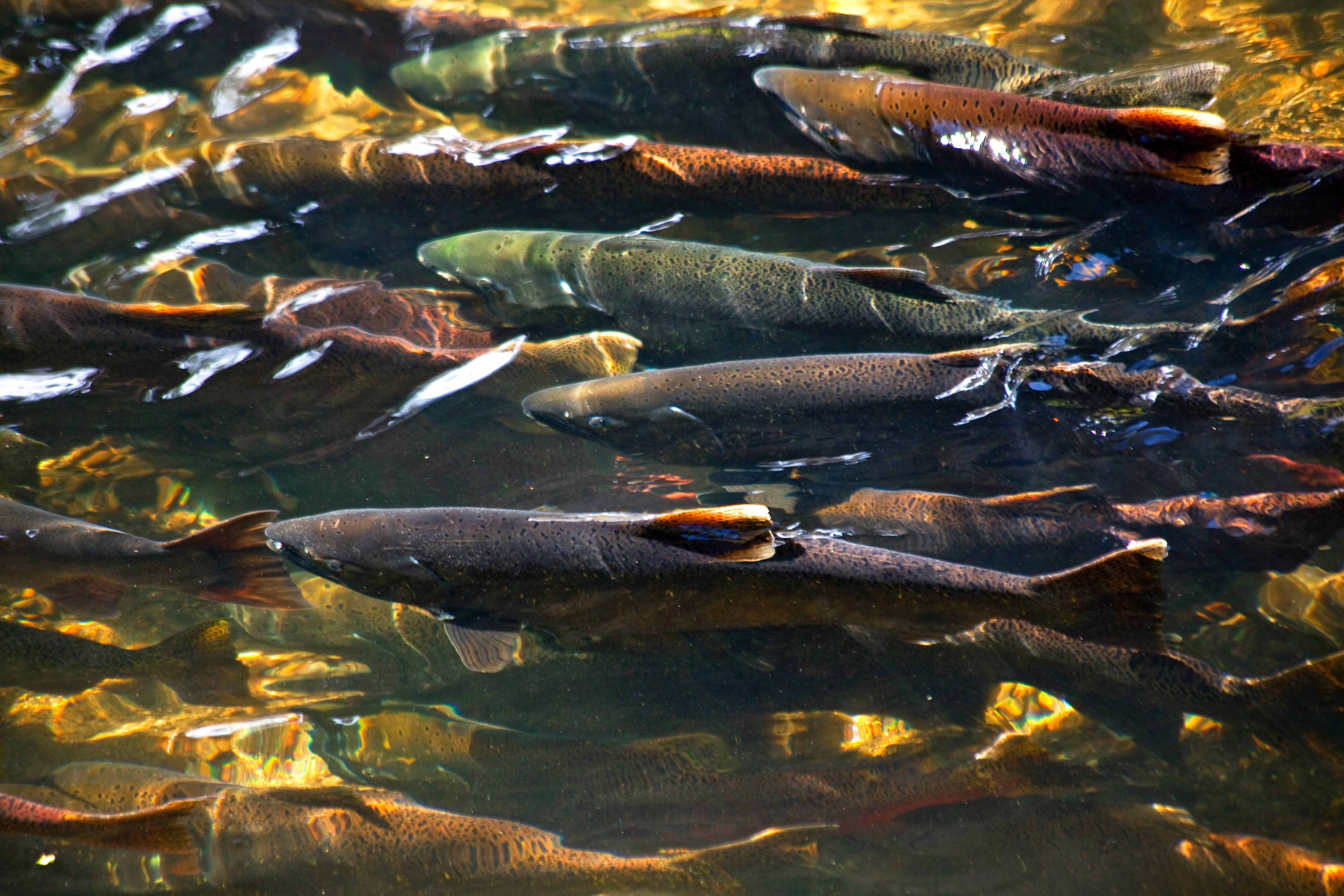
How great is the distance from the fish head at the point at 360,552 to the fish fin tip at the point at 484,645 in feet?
0.68

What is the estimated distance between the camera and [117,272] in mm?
4055

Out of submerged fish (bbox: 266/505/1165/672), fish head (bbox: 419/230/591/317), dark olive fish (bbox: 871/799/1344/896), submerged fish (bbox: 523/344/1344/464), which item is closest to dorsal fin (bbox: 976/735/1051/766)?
dark olive fish (bbox: 871/799/1344/896)

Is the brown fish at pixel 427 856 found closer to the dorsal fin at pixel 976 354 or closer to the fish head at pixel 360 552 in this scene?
the fish head at pixel 360 552

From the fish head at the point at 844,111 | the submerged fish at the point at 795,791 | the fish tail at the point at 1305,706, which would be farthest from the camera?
the fish head at the point at 844,111

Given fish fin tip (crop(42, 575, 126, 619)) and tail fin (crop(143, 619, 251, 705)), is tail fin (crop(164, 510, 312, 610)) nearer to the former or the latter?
tail fin (crop(143, 619, 251, 705))

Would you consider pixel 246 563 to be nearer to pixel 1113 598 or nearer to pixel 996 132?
pixel 1113 598

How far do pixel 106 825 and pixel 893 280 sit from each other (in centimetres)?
391

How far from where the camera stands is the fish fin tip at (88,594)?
3418 millimetres

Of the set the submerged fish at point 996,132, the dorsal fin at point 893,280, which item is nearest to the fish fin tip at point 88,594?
the dorsal fin at point 893,280

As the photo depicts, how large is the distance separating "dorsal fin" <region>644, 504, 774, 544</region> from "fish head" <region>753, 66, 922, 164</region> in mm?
2234

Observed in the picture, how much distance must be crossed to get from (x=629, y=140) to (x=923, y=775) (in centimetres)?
363

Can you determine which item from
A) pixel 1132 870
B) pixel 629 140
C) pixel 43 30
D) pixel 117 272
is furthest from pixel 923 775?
pixel 43 30

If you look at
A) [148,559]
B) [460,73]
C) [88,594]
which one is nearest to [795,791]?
[148,559]

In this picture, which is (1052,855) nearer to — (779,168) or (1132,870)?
(1132,870)
